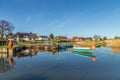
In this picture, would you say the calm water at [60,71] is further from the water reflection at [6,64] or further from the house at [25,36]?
the house at [25,36]

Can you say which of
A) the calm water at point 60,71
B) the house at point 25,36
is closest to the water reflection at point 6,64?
the calm water at point 60,71

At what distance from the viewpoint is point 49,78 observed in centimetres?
1911

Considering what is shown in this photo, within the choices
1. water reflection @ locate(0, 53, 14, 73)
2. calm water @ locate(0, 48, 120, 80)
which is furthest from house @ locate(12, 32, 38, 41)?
calm water @ locate(0, 48, 120, 80)

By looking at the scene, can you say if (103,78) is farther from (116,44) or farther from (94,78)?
(116,44)

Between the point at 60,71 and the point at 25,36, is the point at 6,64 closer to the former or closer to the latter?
the point at 60,71

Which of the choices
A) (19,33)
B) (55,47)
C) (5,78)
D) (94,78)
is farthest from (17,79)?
(19,33)

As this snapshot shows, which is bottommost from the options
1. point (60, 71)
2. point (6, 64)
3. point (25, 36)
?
point (60, 71)

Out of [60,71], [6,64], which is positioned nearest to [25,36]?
[6,64]

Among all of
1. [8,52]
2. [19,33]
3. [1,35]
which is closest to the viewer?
[8,52]

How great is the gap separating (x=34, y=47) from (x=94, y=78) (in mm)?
54418

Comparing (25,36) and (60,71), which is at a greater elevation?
(25,36)

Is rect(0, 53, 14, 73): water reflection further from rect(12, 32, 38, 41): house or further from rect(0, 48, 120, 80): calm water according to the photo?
rect(12, 32, 38, 41): house

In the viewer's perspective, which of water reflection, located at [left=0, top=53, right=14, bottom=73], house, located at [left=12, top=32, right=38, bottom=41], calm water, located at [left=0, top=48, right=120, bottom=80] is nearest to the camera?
calm water, located at [left=0, top=48, right=120, bottom=80]

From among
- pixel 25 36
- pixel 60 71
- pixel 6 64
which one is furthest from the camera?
pixel 25 36
